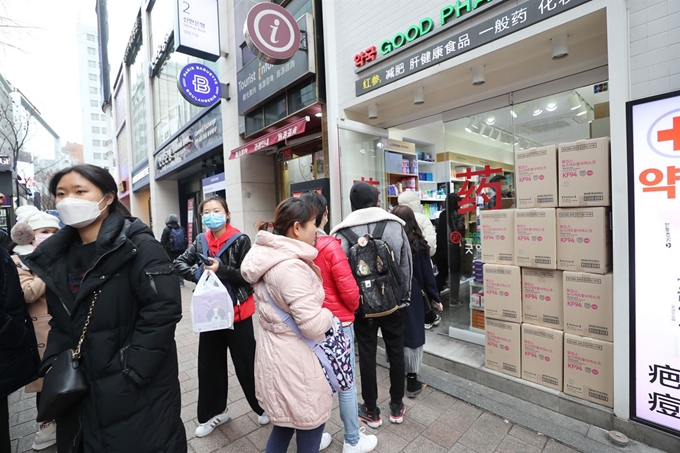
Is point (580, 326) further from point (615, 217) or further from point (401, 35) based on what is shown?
point (401, 35)

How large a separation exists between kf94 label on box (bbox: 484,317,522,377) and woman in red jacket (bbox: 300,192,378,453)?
1.45 meters

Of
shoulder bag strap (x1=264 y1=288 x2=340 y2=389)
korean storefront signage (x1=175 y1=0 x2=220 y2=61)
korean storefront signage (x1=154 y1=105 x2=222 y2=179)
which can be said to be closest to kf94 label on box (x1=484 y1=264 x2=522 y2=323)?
shoulder bag strap (x1=264 y1=288 x2=340 y2=389)

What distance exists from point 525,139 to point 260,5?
147 inches

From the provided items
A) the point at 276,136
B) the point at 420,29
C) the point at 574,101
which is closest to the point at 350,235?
the point at 420,29

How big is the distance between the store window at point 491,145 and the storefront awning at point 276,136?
2052 mm

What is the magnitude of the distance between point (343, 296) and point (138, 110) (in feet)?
55.7

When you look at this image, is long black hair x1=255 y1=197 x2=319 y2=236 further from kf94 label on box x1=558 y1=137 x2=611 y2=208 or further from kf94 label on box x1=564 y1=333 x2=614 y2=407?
kf94 label on box x1=564 y1=333 x2=614 y2=407

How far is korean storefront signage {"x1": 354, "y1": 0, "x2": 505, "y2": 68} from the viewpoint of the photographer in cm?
303

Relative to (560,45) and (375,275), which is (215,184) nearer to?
(375,275)

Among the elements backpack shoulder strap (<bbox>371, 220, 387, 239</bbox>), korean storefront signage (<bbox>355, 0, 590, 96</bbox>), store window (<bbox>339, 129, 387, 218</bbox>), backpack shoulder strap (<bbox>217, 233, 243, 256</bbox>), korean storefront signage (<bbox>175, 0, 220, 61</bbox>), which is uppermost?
korean storefront signage (<bbox>175, 0, 220, 61</bbox>)

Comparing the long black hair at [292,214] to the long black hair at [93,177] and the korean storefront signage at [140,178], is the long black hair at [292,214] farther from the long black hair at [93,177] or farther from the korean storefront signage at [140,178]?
the korean storefront signage at [140,178]

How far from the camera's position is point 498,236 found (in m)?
3.03

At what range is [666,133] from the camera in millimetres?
2002

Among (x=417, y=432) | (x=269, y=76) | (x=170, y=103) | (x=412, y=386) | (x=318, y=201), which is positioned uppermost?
(x=170, y=103)
